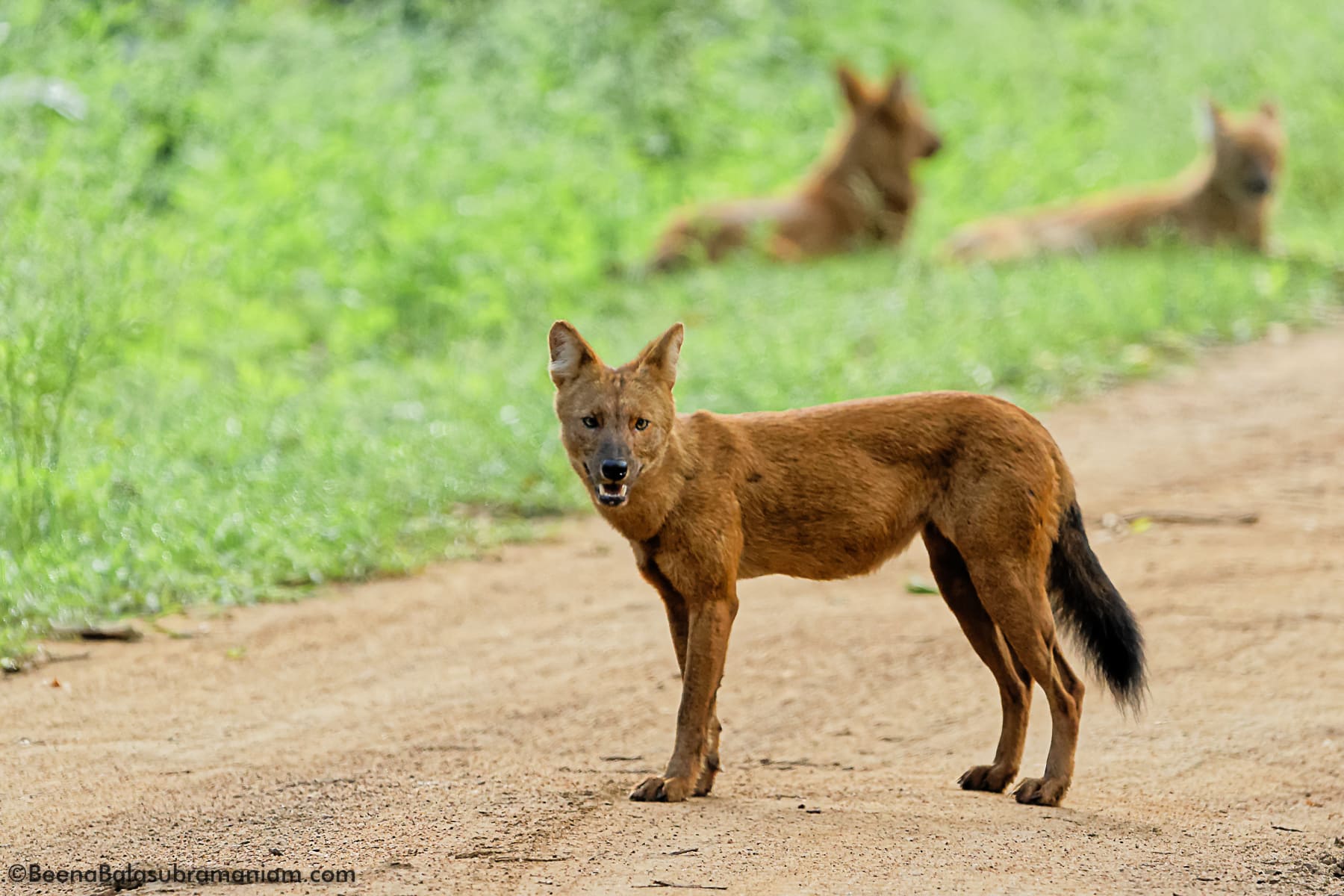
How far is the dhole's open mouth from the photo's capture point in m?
4.16

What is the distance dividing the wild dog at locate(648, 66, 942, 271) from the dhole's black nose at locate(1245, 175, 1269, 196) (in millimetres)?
2569

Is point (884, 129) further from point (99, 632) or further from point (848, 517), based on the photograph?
point (848, 517)

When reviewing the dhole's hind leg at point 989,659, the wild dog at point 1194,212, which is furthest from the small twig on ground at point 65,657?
the wild dog at point 1194,212

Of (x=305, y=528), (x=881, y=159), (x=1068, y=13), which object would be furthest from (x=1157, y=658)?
(x=1068, y=13)

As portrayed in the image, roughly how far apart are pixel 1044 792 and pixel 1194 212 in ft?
27.7

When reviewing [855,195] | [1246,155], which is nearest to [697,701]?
[1246,155]

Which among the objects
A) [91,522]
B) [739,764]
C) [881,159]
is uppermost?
[881,159]

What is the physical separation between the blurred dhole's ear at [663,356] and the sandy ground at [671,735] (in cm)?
114

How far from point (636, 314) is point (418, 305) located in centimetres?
149

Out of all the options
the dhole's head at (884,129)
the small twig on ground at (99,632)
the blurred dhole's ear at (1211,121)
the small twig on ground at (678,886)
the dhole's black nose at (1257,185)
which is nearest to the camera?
the small twig on ground at (678,886)

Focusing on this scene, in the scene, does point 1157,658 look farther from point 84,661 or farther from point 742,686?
point 84,661

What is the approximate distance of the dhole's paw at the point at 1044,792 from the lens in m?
4.32

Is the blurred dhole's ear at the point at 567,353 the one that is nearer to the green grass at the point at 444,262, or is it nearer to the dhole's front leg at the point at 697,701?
the dhole's front leg at the point at 697,701

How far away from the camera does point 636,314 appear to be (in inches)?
433
